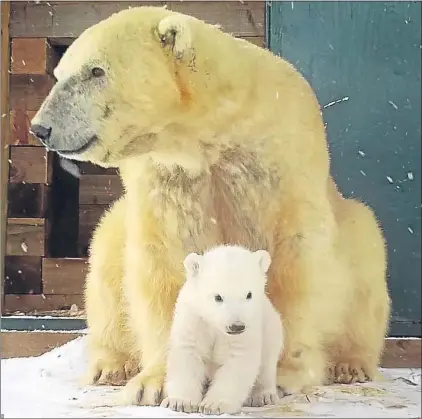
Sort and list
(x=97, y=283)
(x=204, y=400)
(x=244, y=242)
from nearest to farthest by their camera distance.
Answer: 1. (x=204, y=400)
2. (x=244, y=242)
3. (x=97, y=283)

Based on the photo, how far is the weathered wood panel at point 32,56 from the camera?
3.84 feet

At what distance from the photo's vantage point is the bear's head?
0.99m

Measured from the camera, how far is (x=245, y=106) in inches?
41.3

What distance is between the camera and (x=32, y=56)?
47.1 inches

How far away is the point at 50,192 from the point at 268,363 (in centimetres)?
47

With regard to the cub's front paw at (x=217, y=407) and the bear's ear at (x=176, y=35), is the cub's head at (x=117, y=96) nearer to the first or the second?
the bear's ear at (x=176, y=35)

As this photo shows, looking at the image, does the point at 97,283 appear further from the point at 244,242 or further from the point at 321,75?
the point at 321,75

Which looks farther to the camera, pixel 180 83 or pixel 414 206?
pixel 414 206

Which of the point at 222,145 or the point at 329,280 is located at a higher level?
the point at 222,145

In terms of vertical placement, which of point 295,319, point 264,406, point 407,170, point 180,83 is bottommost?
point 264,406

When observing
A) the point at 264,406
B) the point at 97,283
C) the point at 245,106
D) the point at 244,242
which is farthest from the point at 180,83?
the point at 264,406

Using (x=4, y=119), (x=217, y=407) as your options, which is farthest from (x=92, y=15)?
(x=217, y=407)

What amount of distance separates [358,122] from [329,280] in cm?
28

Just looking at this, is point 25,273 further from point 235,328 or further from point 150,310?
point 235,328
